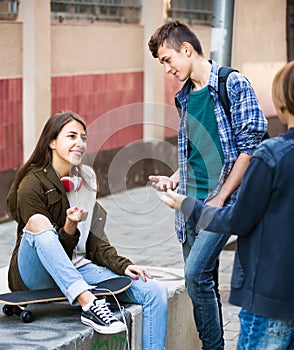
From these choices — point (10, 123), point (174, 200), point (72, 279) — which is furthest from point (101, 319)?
point (10, 123)

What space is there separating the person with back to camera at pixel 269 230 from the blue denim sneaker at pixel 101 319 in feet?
3.55

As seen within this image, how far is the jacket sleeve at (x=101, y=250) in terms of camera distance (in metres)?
4.98

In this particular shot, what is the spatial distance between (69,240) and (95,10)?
311 inches

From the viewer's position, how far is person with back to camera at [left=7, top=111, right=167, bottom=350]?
4551 mm

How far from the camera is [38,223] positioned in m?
4.57

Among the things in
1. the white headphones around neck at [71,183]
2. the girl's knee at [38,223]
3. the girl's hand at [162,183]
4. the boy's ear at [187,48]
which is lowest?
the girl's knee at [38,223]

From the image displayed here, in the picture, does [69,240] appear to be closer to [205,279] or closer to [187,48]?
[205,279]

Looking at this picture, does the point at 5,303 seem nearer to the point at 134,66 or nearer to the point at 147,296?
the point at 147,296

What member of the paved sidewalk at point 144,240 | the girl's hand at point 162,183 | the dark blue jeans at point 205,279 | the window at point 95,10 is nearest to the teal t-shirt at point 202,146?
the girl's hand at point 162,183

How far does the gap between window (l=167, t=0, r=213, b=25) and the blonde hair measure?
10.4 m

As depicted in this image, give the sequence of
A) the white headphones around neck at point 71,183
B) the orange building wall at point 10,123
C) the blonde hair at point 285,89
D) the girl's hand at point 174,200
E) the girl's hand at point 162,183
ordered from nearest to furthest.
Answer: the blonde hair at point 285,89
the girl's hand at point 174,200
the girl's hand at point 162,183
the white headphones around neck at point 71,183
the orange building wall at point 10,123

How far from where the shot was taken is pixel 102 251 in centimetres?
503

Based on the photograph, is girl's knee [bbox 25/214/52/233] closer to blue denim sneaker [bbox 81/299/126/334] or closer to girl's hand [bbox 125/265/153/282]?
blue denim sneaker [bbox 81/299/126/334]

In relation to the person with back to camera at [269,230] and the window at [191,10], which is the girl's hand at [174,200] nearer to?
the person with back to camera at [269,230]
